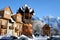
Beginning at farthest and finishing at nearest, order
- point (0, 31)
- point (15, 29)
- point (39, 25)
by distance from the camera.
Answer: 1. point (39, 25)
2. point (15, 29)
3. point (0, 31)

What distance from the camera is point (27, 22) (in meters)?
46.9

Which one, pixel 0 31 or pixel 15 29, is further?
pixel 15 29

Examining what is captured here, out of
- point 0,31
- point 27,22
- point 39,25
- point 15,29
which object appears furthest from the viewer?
point 39,25

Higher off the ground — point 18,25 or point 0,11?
point 0,11

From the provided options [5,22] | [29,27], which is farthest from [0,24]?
[29,27]

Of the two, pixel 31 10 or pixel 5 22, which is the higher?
pixel 31 10

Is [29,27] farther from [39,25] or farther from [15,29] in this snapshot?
[39,25]

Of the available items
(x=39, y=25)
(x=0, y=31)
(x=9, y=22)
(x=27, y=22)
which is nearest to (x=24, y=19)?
(x=27, y=22)

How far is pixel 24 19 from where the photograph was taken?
47.3m

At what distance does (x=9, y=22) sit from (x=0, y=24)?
274cm

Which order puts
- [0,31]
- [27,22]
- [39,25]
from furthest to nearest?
1. [39,25]
2. [27,22]
3. [0,31]

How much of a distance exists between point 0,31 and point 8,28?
2.20 meters

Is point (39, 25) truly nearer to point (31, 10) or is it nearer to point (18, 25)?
point (31, 10)

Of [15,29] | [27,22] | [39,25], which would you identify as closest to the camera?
[15,29]
